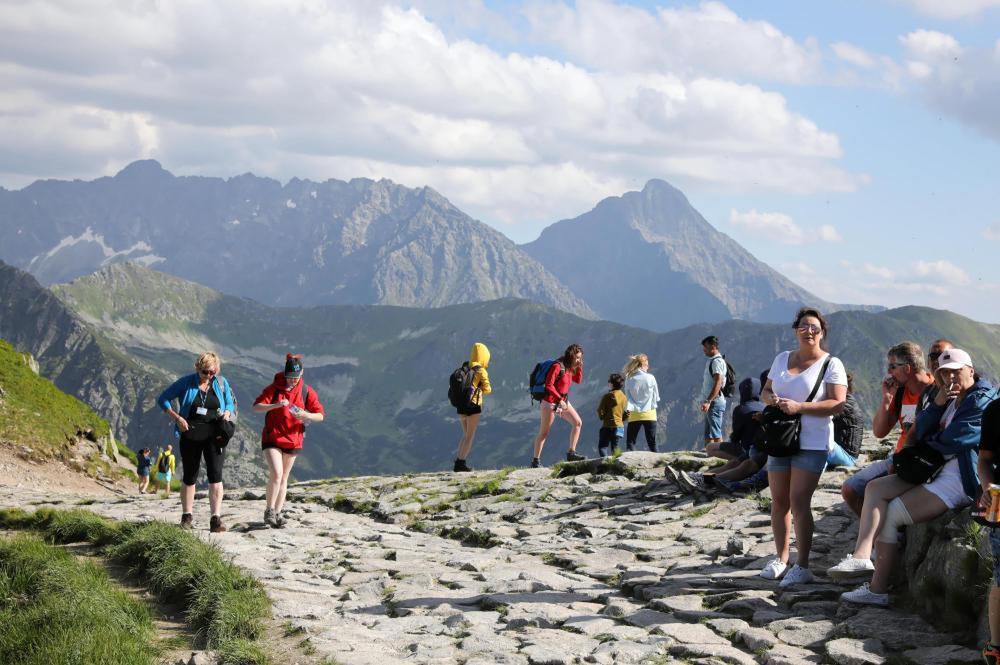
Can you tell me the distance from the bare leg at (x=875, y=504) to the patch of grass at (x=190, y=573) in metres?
6.11

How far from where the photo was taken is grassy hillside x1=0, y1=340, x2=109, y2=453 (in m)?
29.1

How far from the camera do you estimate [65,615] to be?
952cm

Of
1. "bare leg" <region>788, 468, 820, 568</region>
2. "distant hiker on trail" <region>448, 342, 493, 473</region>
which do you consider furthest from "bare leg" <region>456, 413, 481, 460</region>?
"bare leg" <region>788, 468, 820, 568</region>

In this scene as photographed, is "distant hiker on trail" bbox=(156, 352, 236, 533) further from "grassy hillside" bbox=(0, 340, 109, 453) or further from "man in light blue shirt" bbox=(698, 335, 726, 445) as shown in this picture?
"grassy hillside" bbox=(0, 340, 109, 453)

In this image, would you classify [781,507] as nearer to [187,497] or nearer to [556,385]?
[187,497]

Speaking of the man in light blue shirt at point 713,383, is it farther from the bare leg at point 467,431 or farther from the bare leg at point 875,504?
the bare leg at point 875,504

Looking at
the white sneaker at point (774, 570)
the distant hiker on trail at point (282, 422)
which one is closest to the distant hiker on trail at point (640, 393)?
the distant hiker on trail at point (282, 422)

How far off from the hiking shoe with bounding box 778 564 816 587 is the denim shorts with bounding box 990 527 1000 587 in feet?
10.3

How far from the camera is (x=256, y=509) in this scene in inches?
720

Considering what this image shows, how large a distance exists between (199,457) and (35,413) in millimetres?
18391

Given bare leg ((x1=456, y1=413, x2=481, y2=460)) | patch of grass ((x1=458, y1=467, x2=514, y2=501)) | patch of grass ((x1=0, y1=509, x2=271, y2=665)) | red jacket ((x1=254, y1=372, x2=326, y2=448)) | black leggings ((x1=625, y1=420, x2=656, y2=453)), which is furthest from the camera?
black leggings ((x1=625, y1=420, x2=656, y2=453))

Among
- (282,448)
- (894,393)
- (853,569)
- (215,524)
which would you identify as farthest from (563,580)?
(215,524)

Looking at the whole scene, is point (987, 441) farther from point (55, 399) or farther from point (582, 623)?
point (55, 399)

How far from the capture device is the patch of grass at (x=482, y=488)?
19.5 metres
